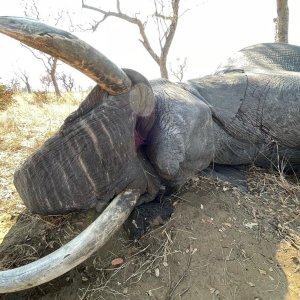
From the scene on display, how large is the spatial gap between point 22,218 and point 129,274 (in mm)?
1090

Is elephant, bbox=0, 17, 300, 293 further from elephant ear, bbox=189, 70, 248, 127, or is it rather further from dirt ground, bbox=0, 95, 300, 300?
dirt ground, bbox=0, 95, 300, 300

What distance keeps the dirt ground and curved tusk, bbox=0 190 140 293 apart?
38 cm

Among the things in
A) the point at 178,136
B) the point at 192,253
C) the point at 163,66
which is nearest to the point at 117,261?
the point at 192,253

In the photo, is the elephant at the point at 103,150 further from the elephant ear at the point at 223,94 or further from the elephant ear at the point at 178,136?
the elephant ear at the point at 223,94

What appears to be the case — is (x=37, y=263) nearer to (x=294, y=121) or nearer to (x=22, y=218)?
(x=22, y=218)

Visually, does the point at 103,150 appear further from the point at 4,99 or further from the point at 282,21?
the point at 4,99

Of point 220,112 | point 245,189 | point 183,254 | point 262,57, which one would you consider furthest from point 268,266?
point 262,57

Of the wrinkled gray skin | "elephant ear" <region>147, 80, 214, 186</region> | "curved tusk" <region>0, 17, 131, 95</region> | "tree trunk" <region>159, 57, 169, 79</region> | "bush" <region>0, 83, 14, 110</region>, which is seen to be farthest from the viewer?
"tree trunk" <region>159, 57, 169, 79</region>

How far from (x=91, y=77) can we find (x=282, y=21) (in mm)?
5556

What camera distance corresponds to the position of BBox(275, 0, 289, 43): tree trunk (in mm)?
6113

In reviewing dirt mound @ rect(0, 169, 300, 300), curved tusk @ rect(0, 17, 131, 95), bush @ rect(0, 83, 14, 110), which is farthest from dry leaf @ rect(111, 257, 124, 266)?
bush @ rect(0, 83, 14, 110)

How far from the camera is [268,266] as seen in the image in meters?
2.00

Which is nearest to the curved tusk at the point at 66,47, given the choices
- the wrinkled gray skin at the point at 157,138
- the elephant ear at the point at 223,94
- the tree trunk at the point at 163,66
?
the wrinkled gray skin at the point at 157,138

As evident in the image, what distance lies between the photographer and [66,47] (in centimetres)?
141
